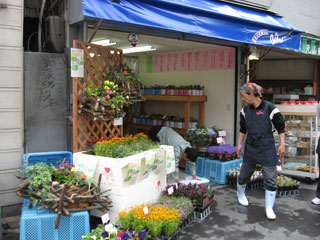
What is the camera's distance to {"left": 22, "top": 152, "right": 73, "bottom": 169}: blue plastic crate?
4598 millimetres

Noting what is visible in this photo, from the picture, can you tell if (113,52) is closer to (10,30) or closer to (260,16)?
(10,30)

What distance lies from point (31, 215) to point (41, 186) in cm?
36

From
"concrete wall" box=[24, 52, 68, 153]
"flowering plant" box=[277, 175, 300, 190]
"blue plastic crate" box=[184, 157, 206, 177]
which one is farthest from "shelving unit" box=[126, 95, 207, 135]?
"concrete wall" box=[24, 52, 68, 153]

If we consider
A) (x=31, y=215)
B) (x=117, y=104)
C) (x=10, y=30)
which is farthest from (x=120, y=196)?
(x=10, y=30)

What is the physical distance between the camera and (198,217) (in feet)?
16.4

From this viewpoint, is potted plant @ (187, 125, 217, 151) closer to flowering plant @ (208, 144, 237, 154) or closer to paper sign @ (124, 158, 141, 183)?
flowering plant @ (208, 144, 237, 154)

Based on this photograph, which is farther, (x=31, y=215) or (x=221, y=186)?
(x=221, y=186)

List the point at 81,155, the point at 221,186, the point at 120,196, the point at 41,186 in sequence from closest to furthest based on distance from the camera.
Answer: the point at 41,186, the point at 120,196, the point at 81,155, the point at 221,186

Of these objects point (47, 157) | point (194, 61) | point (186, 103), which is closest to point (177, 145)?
point (186, 103)

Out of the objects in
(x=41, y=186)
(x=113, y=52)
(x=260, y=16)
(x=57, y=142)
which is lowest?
(x=41, y=186)

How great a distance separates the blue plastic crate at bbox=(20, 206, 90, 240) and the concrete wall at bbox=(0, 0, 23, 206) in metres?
1.10

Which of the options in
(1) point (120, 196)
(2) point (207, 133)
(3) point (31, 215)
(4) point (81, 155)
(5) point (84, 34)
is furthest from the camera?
(2) point (207, 133)

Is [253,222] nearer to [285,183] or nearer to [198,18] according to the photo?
[285,183]

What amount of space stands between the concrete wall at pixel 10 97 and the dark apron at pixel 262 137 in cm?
346
